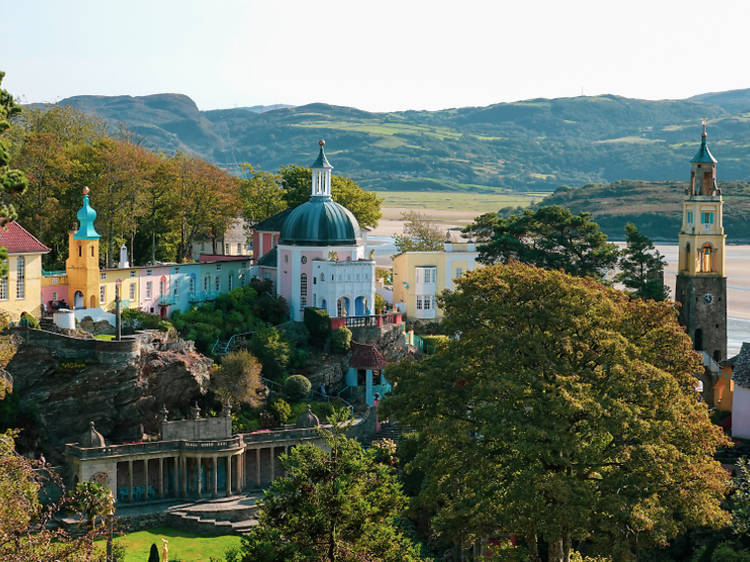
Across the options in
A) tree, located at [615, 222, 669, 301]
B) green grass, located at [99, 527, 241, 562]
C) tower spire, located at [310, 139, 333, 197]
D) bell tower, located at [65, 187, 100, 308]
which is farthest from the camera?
tower spire, located at [310, 139, 333, 197]

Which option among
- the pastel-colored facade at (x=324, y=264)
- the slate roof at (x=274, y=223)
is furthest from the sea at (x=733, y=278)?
the pastel-colored facade at (x=324, y=264)

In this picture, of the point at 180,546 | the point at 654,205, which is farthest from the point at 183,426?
the point at 654,205

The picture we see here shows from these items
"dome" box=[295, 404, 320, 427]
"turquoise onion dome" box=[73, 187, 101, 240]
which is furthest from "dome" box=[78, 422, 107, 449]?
"turquoise onion dome" box=[73, 187, 101, 240]

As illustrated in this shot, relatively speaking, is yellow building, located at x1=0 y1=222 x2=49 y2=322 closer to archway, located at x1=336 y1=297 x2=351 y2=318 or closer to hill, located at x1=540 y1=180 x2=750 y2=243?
archway, located at x1=336 y1=297 x2=351 y2=318

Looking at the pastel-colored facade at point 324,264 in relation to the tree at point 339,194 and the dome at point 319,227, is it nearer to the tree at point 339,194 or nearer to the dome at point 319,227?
the dome at point 319,227

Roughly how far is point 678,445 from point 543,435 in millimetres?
5000

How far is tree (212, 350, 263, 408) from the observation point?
58.9 meters

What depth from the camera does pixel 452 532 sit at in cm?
3762

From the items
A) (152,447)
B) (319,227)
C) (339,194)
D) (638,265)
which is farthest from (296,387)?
(638,265)

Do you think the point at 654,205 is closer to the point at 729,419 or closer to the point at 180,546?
the point at 729,419

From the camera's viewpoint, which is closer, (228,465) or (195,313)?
(228,465)

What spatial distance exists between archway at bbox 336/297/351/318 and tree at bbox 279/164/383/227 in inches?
534

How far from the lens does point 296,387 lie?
201ft

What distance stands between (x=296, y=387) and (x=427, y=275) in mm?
17297
